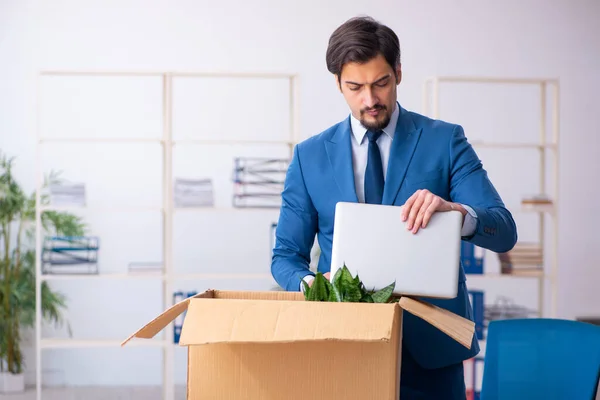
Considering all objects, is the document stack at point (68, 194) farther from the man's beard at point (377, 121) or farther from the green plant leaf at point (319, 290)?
the green plant leaf at point (319, 290)

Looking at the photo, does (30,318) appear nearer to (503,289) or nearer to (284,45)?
(284,45)

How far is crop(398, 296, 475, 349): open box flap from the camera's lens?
3.53ft

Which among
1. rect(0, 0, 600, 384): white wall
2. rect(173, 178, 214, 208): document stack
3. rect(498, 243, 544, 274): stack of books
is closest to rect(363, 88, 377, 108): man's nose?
rect(173, 178, 214, 208): document stack

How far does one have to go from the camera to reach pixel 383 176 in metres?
1.62

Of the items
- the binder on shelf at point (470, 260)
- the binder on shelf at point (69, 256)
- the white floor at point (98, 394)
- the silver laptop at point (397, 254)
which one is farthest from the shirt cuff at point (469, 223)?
the white floor at point (98, 394)

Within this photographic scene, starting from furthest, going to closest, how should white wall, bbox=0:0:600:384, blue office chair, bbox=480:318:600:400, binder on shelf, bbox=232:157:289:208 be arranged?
white wall, bbox=0:0:600:384
binder on shelf, bbox=232:157:289:208
blue office chair, bbox=480:318:600:400

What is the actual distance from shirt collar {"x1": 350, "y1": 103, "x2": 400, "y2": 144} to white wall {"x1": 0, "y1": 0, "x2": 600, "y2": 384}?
3822 mm

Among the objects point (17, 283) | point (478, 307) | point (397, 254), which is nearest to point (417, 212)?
point (397, 254)

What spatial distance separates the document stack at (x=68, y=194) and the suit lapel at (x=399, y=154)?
10.6 feet

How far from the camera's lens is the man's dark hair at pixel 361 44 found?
1.56 m

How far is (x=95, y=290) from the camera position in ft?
17.9

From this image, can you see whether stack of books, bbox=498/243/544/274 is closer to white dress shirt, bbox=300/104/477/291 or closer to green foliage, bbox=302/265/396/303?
white dress shirt, bbox=300/104/477/291

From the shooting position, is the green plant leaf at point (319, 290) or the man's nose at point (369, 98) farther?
the man's nose at point (369, 98)

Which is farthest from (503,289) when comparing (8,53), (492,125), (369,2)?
(8,53)
